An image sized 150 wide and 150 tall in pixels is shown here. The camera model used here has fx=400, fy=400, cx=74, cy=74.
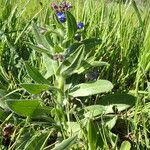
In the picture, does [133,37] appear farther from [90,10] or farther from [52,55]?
[52,55]

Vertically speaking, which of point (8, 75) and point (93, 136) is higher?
point (8, 75)

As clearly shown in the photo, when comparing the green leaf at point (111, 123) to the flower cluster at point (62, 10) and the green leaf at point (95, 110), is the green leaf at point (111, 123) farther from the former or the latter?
the flower cluster at point (62, 10)

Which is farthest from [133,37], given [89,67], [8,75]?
[8,75]

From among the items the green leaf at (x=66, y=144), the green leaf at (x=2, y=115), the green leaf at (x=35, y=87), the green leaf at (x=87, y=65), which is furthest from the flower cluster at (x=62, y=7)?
the green leaf at (x=66, y=144)

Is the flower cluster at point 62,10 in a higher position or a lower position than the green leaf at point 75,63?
higher

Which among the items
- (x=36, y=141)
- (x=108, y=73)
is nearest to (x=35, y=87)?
(x=36, y=141)

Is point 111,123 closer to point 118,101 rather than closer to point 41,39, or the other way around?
point 118,101
